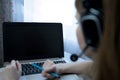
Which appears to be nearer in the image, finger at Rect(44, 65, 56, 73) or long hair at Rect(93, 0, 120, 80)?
long hair at Rect(93, 0, 120, 80)

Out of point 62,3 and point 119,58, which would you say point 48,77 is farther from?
point 62,3

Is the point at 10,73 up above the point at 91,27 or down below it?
below

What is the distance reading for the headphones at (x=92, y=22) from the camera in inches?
16.7

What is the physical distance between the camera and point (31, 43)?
1206 millimetres

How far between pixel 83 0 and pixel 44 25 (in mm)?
793

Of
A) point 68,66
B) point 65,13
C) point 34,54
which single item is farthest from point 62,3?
point 68,66

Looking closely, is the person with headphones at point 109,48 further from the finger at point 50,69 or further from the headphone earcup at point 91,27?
the finger at point 50,69

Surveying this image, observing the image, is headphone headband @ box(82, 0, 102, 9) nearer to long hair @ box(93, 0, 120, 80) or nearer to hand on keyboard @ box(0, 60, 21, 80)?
long hair @ box(93, 0, 120, 80)

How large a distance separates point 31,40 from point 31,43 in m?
0.02

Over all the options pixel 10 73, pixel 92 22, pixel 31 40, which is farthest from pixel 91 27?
pixel 31 40

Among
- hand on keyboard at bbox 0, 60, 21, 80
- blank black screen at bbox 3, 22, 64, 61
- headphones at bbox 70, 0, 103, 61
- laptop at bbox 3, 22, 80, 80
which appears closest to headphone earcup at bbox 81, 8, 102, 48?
headphones at bbox 70, 0, 103, 61

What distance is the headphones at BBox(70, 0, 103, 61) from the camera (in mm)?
424

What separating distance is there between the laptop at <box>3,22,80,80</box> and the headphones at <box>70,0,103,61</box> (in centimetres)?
65

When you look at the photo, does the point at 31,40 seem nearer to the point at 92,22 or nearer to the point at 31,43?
the point at 31,43
